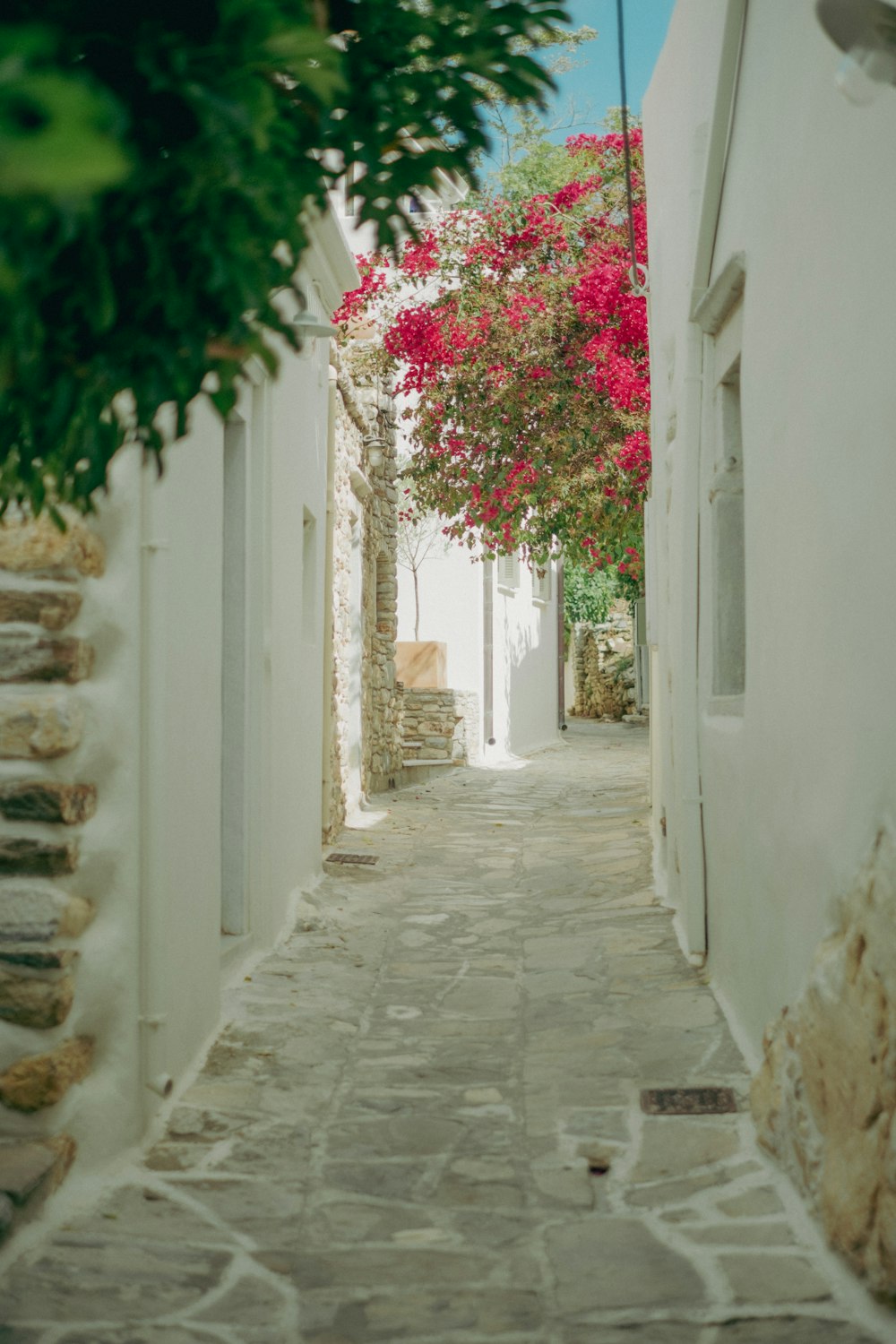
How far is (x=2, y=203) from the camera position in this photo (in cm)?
96

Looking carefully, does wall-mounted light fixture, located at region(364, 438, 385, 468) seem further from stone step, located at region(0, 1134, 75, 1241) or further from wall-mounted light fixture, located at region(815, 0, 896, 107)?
wall-mounted light fixture, located at region(815, 0, 896, 107)

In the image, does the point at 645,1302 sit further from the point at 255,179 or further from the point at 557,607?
the point at 557,607

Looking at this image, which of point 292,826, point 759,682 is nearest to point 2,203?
point 759,682

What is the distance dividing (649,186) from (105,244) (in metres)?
7.69

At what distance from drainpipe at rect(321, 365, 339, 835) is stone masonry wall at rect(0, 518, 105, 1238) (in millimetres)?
5426

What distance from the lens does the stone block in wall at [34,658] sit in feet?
11.2

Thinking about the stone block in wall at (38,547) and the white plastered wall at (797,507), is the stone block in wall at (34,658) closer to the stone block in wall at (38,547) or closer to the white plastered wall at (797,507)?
the stone block in wall at (38,547)

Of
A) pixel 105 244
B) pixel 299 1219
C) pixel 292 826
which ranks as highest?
pixel 105 244

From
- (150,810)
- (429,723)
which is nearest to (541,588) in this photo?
(429,723)

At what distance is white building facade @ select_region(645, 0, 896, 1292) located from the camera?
290 centimetres

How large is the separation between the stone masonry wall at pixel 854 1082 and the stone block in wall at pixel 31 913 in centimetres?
193

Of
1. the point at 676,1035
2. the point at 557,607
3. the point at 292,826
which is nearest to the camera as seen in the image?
the point at 676,1035

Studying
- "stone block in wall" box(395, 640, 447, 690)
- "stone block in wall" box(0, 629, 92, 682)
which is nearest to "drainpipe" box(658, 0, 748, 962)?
"stone block in wall" box(0, 629, 92, 682)

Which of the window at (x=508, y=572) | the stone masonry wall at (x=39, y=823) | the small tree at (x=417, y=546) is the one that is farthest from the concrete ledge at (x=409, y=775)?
the stone masonry wall at (x=39, y=823)
